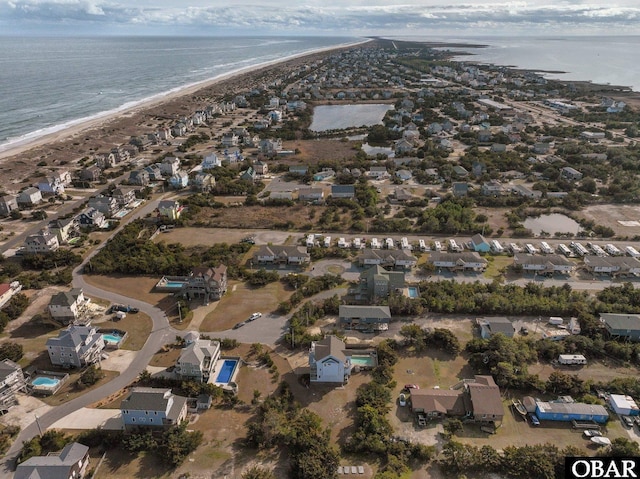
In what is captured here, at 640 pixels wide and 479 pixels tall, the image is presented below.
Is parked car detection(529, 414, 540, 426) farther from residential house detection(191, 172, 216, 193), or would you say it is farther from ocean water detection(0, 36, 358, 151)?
ocean water detection(0, 36, 358, 151)

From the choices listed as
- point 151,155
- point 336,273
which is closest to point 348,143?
point 151,155

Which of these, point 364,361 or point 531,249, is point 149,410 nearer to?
point 364,361

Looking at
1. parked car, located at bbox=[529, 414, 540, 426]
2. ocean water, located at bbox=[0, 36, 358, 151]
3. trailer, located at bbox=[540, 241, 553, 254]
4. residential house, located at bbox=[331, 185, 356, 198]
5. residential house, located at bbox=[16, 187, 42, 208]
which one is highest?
trailer, located at bbox=[540, 241, 553, 254]

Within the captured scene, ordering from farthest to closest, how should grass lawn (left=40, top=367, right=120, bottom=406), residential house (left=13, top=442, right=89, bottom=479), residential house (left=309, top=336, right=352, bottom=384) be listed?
residential house (left=309, top=336, right=352, bottom=384) < grass lawn (left=40, top=367, right=120, bottom=406) < residential house (left=13, top=442, right=89, bottom=479)

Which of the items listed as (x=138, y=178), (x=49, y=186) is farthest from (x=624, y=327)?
(x=49, y=186)

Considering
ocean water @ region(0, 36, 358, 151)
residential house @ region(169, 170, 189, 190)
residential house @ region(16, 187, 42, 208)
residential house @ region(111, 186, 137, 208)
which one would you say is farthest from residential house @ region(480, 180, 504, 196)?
ocean water @ region(0, 36, 358, 151)

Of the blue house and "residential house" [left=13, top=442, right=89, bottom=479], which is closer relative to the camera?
"residential house" [left=13, top=442, right=89, bottom=479]
